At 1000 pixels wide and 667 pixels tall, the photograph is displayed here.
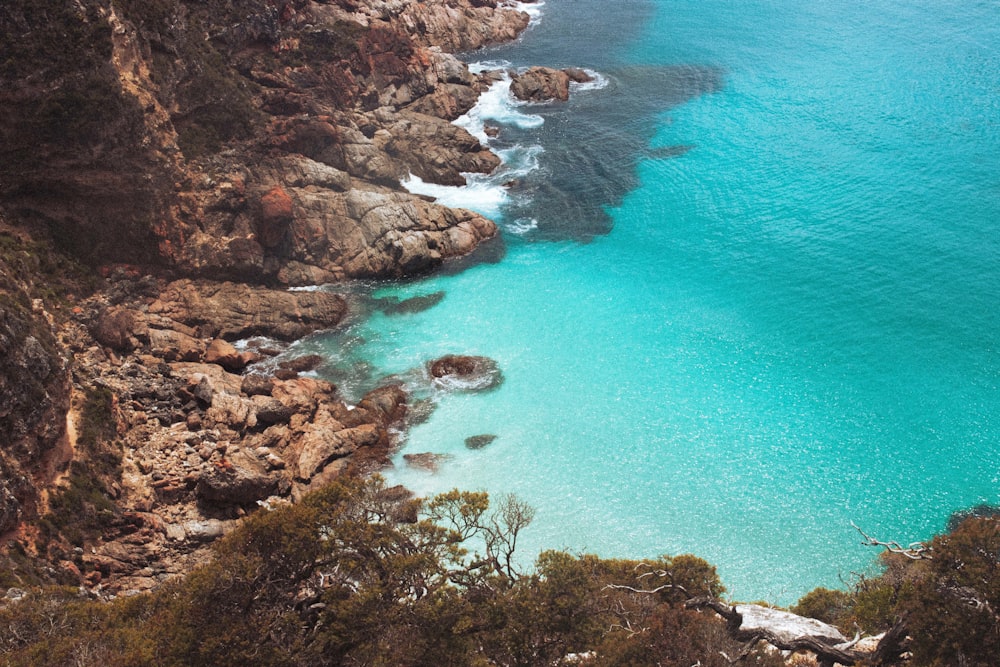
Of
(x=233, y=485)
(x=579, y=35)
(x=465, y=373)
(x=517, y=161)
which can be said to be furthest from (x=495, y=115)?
(x=233, y=485)

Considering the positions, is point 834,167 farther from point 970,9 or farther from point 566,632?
point 566,632

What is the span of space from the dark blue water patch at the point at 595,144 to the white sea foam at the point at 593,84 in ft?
2.30

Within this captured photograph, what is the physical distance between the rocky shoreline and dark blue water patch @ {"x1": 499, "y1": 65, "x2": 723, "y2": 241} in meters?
5.72

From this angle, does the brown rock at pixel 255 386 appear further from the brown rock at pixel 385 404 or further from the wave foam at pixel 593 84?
the wave foam at pixel 593 84

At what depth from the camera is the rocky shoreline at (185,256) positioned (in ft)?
109

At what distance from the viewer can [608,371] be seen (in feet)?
155

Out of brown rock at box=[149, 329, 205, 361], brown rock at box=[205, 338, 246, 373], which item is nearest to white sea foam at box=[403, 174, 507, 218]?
brown rock at box=[205, 338, 246, 373]

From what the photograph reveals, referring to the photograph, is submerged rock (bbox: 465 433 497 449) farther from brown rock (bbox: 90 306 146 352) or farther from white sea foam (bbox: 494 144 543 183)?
white sea foam (bbox: 494 144 543 183)

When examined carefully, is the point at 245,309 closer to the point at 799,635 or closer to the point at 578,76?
the point at 799,635

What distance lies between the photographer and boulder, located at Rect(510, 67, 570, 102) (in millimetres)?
80000

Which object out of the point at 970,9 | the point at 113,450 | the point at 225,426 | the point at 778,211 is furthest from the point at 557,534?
the point at 970,9

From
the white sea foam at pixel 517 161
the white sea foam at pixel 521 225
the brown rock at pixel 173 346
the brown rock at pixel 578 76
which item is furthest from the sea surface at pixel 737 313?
the brown rock at pixel 173 346

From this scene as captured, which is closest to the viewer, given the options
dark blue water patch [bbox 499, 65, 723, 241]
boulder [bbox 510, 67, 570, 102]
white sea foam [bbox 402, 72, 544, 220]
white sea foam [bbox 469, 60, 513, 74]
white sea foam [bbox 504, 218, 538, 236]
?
white sea foam [bbox 504, 218, 538, 236]

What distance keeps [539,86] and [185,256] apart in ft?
151
